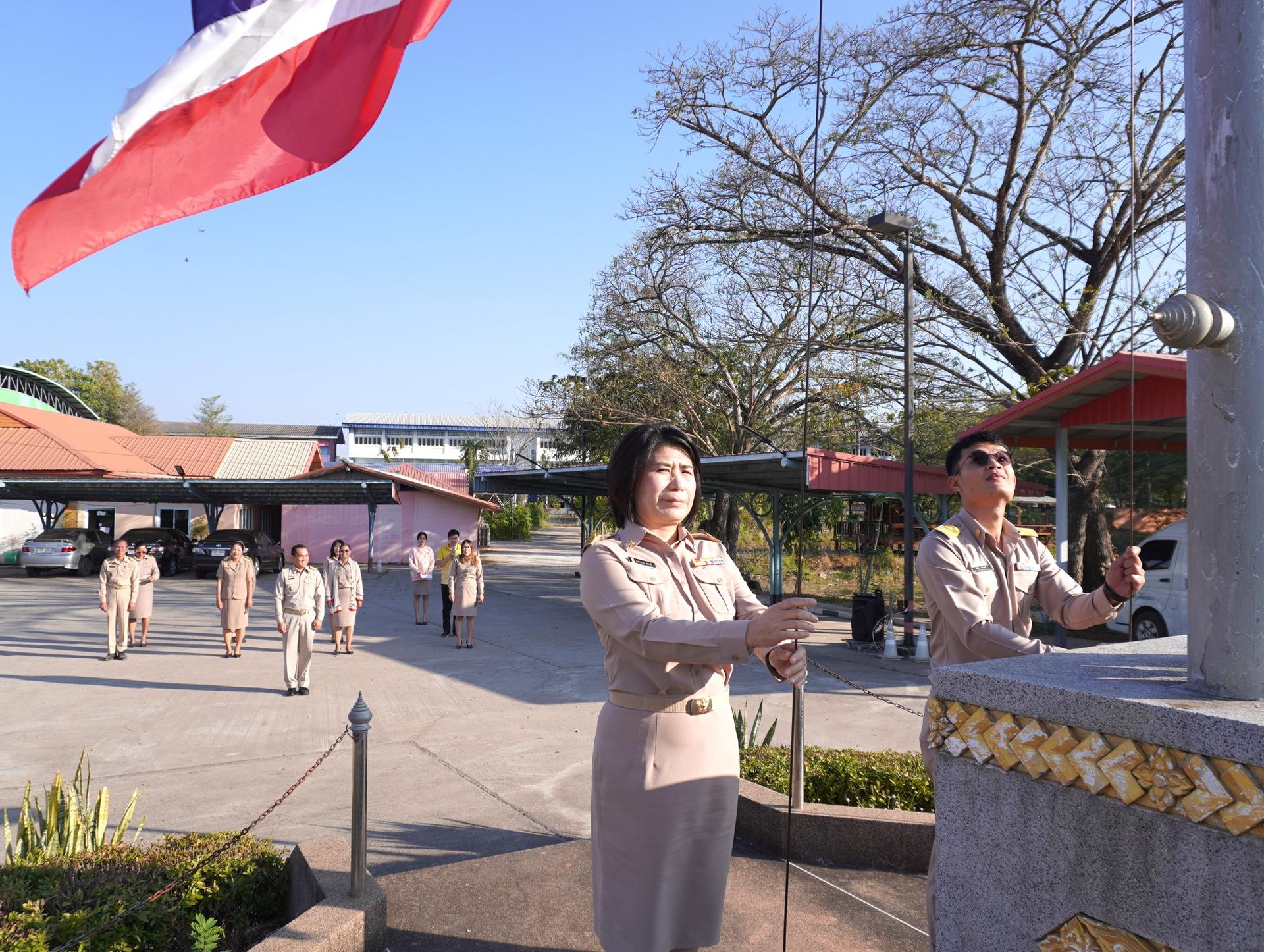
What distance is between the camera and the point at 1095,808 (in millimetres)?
1981

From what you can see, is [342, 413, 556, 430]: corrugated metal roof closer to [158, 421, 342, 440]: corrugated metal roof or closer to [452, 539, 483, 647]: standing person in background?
[158, 421, 342, 440]: corrugated metal roof

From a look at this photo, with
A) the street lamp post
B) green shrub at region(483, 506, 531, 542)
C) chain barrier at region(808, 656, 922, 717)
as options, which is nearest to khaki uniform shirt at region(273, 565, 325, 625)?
chain barrier at region(808, 656, 922, 717)

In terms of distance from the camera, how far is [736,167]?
21172mm

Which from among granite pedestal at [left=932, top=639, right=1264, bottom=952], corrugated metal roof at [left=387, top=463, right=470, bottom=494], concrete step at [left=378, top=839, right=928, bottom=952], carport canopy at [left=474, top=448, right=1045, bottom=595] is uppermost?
corrugated metal roof at [left=387, top=463, right=470, bottom=494]

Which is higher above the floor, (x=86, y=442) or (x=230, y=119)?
(x=86, y=442)

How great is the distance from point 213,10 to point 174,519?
136 feet

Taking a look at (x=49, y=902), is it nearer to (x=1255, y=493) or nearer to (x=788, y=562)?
(x=1255, y=493)

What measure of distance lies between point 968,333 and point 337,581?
13.5 meters

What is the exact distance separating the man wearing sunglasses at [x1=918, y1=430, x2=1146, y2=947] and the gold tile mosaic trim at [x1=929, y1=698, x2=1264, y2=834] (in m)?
0.93

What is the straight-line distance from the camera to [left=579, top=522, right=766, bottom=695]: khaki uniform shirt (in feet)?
8.09

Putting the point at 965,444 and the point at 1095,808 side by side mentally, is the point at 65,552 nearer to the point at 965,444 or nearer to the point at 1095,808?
the point at 965,444

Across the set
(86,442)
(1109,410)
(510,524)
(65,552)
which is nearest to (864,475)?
(1109,410)

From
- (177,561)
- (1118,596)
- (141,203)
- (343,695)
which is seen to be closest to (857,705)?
(343,695)

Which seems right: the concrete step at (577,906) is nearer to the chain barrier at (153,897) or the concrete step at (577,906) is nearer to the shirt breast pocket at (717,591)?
the chain barrier at (153,897)
